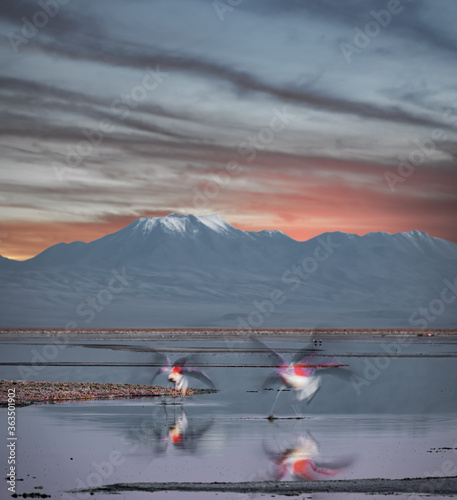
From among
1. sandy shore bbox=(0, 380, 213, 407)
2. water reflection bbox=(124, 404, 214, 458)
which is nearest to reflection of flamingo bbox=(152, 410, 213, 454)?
water reflection bbox=(124, 404, 214, 458)

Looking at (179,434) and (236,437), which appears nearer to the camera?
(236,437)

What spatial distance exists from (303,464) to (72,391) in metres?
28.9

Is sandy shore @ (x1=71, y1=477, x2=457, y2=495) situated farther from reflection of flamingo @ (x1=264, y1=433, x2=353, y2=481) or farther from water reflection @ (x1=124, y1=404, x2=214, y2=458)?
water reflection @ (x1=124, y1=404, x2=214, y2=458)

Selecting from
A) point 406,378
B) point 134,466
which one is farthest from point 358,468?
point 406,378

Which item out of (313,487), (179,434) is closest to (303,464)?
(313,487)

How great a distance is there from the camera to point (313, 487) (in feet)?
83.9

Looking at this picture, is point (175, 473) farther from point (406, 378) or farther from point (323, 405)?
point (406, 378)

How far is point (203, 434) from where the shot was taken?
119 feet

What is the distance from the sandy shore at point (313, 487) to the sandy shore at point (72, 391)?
23434mm

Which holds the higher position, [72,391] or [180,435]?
[72,391]

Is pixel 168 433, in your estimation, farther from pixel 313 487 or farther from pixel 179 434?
pixel 313 487

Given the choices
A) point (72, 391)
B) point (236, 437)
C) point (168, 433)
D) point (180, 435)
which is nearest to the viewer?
point (236, 437)

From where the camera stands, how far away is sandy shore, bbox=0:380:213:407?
167 ft

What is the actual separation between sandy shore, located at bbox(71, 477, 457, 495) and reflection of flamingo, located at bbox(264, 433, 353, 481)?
116 centimetres
